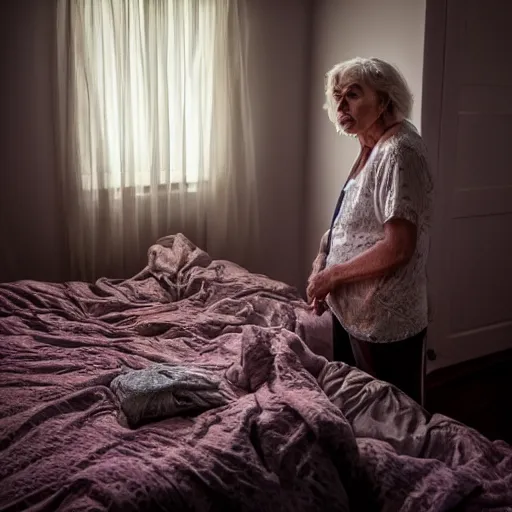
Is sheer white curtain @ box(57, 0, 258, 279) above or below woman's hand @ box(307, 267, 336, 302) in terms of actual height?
above

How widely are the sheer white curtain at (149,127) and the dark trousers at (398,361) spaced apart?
1656 mm

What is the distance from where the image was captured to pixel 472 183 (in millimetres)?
2908

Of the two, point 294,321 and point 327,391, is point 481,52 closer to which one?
point 294,321

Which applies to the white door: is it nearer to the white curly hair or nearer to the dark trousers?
the white curly hair

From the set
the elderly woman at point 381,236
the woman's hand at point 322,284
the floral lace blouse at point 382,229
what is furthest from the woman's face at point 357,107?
the woman's hand at point 322,284

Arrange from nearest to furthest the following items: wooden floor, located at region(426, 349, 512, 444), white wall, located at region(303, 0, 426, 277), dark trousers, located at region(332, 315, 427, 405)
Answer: dark trousers, located at region(332, 315, 427, 405) → wooden floor, located at region(426, 349, 512, 444) → white wall, located at region(303, 0, 426, 277)

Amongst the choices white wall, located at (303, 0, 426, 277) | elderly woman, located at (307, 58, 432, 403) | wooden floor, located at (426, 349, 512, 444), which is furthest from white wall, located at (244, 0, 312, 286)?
elderly woman, located at (307, 58, 432, 403)

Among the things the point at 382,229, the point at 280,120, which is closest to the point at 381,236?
the point at 382,229

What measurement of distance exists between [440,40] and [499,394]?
1.62 meters

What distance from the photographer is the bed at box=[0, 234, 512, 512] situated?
3.61 feet

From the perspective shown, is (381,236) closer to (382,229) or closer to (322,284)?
(382,229)

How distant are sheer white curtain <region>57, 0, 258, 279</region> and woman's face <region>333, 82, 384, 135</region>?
1.43 m

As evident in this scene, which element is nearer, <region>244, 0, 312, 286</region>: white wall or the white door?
the white door

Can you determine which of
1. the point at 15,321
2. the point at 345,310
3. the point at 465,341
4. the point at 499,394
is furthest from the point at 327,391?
the point at 465,341
